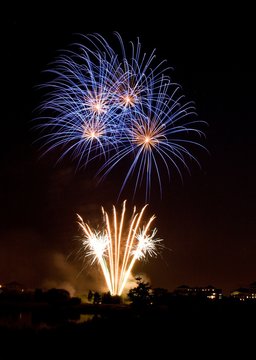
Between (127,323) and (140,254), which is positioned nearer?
(127,323)

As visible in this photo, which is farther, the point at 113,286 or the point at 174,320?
the point at 113,286

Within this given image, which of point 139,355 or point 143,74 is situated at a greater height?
point 143,74

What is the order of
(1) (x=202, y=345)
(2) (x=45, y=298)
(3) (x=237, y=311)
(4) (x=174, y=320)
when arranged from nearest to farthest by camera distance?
(1) (x=202, y=345), (4) (x=174, y=320), (3) (x=237, y=311), (2) (x=45, y=298)

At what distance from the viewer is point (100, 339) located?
36.4ft

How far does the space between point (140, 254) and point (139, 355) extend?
17.8 m

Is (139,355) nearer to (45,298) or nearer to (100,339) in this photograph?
(100,339)

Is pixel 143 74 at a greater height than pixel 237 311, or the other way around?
pixel 143 74

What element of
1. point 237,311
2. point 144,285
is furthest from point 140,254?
point 237,311

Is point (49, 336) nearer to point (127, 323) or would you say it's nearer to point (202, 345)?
point (127, 323)

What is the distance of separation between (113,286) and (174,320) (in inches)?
595

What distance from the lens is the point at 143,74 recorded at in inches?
769

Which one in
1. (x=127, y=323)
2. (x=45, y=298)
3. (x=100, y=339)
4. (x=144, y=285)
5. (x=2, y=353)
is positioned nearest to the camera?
(x=2, y=353)

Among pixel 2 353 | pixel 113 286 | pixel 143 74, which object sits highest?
pixel 143 74

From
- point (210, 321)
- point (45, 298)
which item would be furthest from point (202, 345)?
point (45, 298)
